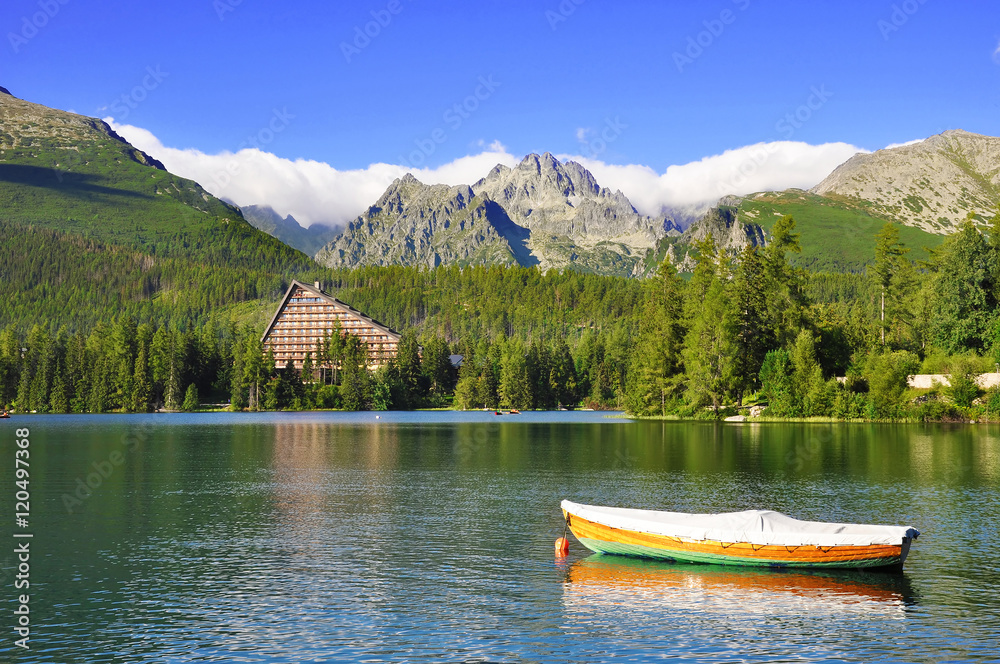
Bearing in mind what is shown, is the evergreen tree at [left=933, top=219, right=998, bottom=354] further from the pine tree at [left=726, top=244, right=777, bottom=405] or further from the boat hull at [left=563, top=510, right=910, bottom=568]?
the boat hull at [left=563, top=510, right=910, bottom=568]

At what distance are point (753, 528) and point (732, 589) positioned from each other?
148 inches

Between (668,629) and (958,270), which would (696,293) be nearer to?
(958,270)

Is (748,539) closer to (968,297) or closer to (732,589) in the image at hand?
(732,589)

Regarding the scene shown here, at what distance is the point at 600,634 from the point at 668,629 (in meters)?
2.41

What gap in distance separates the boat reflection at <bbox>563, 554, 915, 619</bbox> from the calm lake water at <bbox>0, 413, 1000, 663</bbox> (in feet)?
0.51

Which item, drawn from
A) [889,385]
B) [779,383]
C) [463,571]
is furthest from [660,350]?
[463,571]

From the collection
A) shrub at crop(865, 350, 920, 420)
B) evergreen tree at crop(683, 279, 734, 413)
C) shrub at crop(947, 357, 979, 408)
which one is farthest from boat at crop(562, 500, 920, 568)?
shrub at crop(947, 357, 979, 408)

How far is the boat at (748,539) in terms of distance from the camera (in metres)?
33.8

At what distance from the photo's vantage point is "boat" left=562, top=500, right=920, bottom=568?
33.8 meters

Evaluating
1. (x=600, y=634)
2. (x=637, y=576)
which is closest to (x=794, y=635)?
(x=600, y=634)

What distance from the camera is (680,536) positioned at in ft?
117

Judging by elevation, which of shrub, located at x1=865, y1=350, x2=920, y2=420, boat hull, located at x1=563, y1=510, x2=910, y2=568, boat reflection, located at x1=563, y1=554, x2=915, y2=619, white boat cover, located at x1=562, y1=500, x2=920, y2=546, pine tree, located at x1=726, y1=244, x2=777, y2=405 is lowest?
boat reflection, located at x1=563, y1=554, x2=915, y2=619

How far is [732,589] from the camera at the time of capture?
32188 mm

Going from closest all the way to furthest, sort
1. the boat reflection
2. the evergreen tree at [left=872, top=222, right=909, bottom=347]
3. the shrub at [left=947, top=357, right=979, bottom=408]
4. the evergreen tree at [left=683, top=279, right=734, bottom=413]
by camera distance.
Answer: the boat reflection → the shrub at [left=947, top=357, right=979, bottom=408] → the evergreen tree at [left=683, top=279, right=734, bottom=413] → the evergreen tree at [left=872, top=222, right=909, bottom=347]
